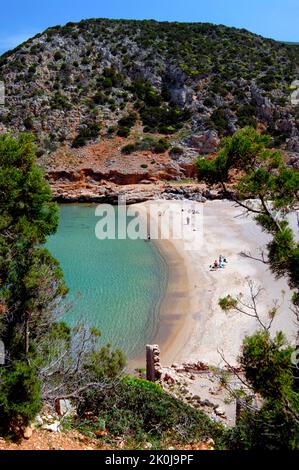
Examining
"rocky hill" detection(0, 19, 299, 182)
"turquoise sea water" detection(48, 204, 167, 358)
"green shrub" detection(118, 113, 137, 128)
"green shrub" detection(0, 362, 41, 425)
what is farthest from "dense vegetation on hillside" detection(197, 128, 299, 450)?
"green shrub" detection(118, 113, 137, 128)

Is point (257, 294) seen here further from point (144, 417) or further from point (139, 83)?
point (139, 83)

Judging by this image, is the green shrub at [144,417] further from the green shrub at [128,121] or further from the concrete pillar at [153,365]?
the green shrub at [128,121]

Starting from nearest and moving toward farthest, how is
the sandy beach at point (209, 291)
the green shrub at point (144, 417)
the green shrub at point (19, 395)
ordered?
the green shrub at point (19, 395) → the green shrub at point (144, 417) → the sandy beach at point (209, 291)

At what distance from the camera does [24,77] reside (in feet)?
193

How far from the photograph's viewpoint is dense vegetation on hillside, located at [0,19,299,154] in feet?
178

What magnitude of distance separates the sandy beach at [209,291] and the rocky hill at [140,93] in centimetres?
1865

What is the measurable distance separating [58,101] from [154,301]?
43.2m

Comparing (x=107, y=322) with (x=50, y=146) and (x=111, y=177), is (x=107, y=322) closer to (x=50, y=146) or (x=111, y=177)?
(x=111, y=177)

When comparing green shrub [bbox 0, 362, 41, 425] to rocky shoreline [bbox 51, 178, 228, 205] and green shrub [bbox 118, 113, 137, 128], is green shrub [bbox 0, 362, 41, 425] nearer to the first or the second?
rocky shoreline [bbox 51, 178, 228, 205]

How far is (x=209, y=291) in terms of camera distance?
21.4 metres

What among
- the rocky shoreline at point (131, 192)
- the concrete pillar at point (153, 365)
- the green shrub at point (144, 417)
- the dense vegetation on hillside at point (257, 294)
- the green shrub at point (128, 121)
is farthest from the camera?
the green shrub at point (128, 121)

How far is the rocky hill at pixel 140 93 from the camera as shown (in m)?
51.5

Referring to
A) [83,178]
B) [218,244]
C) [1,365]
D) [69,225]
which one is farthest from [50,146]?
[1,365]

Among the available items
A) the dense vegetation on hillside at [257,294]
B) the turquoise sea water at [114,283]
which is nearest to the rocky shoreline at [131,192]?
the turquoise sea water at [114,283]
